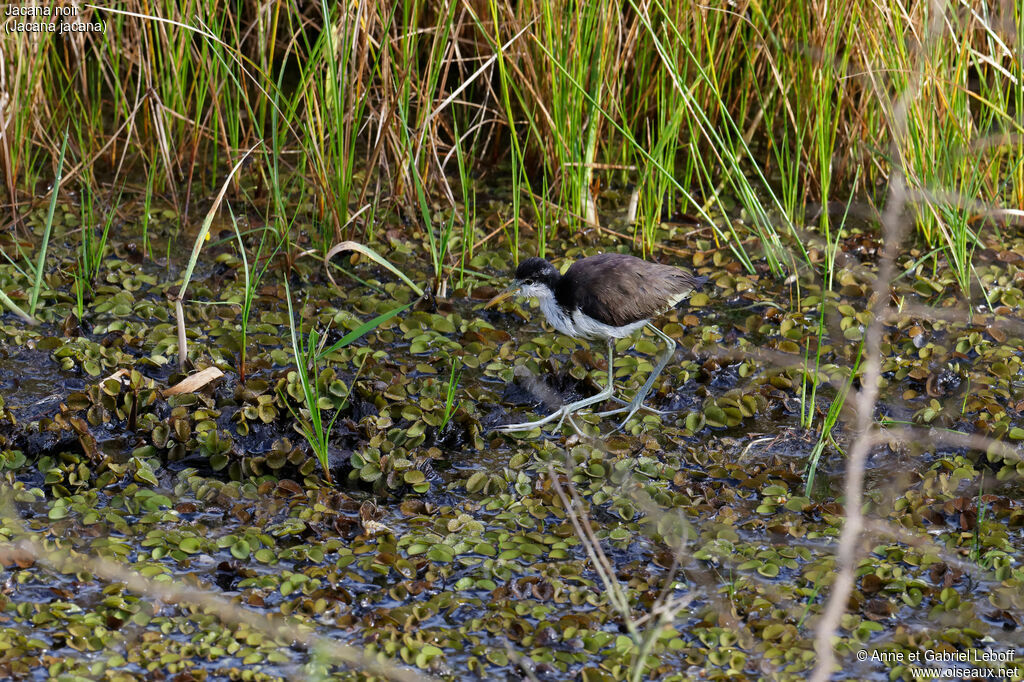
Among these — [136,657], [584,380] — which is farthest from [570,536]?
[136,657]

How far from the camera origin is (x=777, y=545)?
12.4 ft

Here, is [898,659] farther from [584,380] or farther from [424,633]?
[584,380]

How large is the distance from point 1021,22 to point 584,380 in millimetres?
2831

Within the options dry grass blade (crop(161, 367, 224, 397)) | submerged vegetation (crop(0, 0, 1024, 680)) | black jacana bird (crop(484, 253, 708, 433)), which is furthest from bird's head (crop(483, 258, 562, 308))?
dry grass blade (crop(161, 367, 224, 397))

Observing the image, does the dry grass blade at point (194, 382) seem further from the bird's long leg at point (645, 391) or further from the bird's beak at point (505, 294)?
the bird's long leg at point (645, 391)

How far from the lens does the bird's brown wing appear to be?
4.54 metres

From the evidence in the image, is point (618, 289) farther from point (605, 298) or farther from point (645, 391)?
point (645, 391)

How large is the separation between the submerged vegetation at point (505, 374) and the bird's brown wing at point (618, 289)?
383 mm

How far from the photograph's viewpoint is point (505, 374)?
4801 millimetres

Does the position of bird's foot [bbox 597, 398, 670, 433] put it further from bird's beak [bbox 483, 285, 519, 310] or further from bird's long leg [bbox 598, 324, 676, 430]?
bird's beak [bbox 483, 285, 519, 310]

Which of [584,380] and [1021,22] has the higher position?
[1021,22]

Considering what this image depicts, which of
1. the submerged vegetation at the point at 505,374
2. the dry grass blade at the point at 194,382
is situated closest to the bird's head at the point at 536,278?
the submerged vegetation at the point at 505,374

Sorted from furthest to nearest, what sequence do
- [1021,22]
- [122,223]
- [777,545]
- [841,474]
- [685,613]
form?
[122,223] → [1021,22] → [841,474] → [777,545] → [685,613]

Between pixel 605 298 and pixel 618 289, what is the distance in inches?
3.2
